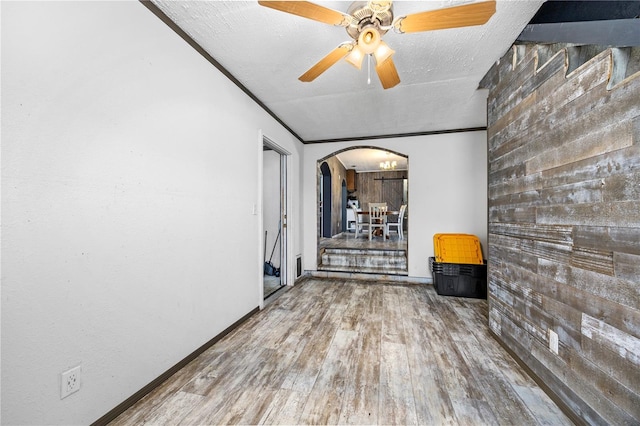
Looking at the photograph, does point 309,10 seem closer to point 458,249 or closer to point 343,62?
point 343,62

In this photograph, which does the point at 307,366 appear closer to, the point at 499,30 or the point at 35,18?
the point at 35,18

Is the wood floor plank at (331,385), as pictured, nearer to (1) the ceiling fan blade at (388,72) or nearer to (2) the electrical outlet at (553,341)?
(2) the electrical outlet at (553,341)

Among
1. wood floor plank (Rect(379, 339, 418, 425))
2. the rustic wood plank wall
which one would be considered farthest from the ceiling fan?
wood floor plank (Rect(379, 339, 418, 425))

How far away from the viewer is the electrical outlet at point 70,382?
110 cm

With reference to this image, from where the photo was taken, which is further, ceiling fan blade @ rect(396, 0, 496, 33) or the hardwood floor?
the hardwood floor

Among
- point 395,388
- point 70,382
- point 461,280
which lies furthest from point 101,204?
point 461,280

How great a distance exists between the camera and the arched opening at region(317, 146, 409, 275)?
4.43m

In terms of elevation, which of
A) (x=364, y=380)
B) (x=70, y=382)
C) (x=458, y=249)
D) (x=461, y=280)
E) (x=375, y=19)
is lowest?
(x=364, y=380)

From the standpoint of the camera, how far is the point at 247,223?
256 cm

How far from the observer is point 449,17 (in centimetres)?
127

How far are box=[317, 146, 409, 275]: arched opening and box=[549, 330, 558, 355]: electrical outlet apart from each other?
8.40 ft

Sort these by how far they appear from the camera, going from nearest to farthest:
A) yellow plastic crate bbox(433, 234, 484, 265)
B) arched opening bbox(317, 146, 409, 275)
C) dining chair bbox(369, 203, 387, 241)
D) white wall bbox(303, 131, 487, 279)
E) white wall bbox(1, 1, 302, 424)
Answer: white wall bbox(1, 1, 302, 424) → yellow plastic crate bbox(433, 234, 484, 265) → white wall bbox(303, 131, 487, 279) → arched opening bbox(317, 146, 409, 275) → dining chair bbox(369, 203, 387, 241)

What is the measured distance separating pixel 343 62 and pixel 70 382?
273cm

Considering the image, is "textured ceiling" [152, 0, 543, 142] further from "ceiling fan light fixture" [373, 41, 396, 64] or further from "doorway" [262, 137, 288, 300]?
"doorway" [262, 137, 288, 300]
